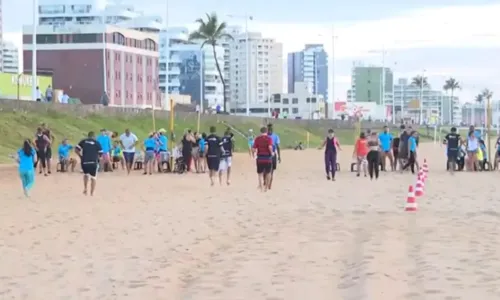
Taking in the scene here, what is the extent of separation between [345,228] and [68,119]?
3384 centimetres

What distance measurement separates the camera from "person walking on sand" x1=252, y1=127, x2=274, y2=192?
21094 millimetres

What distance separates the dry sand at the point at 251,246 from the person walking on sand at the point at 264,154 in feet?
2.34

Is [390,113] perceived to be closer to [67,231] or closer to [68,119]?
[68,119]

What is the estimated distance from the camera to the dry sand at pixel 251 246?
31.0 feet

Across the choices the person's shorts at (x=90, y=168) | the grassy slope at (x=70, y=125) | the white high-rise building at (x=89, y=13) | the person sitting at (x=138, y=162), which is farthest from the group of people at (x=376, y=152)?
the white high-rise building at (x=89, y=13)

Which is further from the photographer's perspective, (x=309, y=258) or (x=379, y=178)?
(x=379, y=178)

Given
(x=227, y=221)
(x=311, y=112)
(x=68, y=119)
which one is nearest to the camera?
(x=227, y=221)

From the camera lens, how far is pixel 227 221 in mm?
15266

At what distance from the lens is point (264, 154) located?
21.3 meters

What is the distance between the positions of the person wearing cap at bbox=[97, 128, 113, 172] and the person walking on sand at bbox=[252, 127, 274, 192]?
8.94 meters

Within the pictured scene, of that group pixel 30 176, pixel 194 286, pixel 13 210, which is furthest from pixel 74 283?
pixel 30 176

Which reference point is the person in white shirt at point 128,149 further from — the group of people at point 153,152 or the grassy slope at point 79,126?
the grassy slope at point 79,126

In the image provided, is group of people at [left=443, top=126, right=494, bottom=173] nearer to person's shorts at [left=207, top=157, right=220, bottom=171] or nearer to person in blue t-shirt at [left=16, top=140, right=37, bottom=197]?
person's shorts at [left=207, top=157, right=220, bottom=171]

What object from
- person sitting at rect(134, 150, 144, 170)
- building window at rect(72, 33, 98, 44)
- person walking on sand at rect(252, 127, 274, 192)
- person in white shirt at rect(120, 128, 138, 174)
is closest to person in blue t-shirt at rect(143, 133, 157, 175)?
person in white shirt at rect(120, 128, 138, 174)
